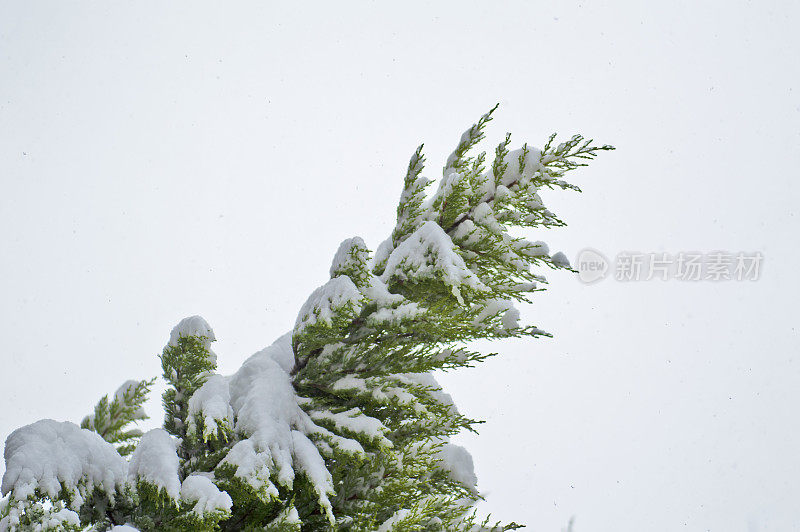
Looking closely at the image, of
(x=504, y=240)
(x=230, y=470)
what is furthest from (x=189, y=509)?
(x=504, y=240)

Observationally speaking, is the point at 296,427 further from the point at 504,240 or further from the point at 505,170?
the point at 505,170

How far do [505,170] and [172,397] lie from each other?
213 cm

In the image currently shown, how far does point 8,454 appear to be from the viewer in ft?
6.90

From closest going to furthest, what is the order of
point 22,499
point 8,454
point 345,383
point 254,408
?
point 22,499 → point 8,454 → point 254,408 → point 345,383

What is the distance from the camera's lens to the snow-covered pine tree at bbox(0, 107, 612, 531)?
2223 mm

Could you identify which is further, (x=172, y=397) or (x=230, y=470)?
(x=172, y=397)

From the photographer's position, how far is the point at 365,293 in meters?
2.67

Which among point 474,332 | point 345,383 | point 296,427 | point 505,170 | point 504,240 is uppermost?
point 505,170

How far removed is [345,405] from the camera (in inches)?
111

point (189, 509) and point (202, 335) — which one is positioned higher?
point (202, 335)

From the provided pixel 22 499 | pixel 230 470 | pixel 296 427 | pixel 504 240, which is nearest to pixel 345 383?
pixel 296 427

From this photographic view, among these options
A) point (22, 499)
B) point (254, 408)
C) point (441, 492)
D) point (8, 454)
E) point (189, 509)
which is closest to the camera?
point (22, 499)

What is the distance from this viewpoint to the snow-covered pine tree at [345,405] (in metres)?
2.22

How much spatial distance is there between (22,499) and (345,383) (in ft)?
4.45
